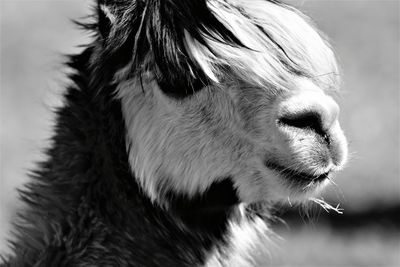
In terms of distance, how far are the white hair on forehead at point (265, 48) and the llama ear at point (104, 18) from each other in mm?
292

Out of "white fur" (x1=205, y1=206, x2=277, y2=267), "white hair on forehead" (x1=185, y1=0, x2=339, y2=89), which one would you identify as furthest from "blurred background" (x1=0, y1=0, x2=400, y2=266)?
"white hair on forehead" (x1=185, y1=0, x2=339, y2=89)

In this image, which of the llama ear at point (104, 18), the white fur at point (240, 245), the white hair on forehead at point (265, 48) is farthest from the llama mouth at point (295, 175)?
the llama ear at point (104, 18)

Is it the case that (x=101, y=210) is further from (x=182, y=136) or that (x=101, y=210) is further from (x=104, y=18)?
(x=104, y=18)

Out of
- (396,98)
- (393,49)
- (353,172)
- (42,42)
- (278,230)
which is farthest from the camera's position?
(42,42)

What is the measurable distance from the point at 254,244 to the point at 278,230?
143 inches

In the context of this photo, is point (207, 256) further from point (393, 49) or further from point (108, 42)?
point (393, 49)

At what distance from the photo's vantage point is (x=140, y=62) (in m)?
3.21

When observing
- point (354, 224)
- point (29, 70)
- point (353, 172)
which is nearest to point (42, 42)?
point (29, 70)

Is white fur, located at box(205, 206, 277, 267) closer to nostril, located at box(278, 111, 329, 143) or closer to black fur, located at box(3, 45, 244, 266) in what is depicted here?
black fur, located at box(3, 45, 244, 266)

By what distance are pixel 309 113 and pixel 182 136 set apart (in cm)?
47

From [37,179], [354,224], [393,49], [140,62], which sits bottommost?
[393,49]

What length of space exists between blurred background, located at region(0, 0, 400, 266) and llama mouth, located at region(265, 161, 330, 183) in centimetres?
44

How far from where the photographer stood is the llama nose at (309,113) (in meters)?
2.98

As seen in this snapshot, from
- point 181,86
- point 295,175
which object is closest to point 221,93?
point 181,86
